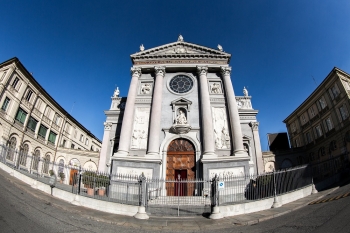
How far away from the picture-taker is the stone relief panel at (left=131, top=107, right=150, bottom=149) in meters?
18.3

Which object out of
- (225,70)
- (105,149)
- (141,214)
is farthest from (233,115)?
(105,149)

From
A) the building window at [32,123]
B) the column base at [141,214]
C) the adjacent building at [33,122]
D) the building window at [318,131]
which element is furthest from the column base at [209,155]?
the building window at [32,123]

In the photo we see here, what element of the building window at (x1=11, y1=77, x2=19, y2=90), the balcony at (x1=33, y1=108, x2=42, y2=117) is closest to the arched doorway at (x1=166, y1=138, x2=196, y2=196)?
the building window at (x1=11, y1=77, x2=19, y2=90)

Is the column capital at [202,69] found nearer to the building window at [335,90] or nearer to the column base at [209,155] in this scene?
the column base at [209,155]

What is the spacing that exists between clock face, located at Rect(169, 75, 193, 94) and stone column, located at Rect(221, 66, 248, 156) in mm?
3808

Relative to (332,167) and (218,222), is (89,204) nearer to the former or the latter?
(218,222)

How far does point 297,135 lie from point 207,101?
25121 mm

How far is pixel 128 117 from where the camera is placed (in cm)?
1869

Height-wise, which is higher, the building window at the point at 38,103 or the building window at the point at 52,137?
the building window at the point at 38,103

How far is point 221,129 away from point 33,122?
25509 mm

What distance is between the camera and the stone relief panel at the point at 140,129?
60.1 ft

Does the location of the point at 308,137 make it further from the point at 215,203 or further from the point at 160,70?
the point at 215,203

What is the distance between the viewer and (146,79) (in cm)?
2212

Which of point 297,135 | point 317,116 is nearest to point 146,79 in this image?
point 317,116
